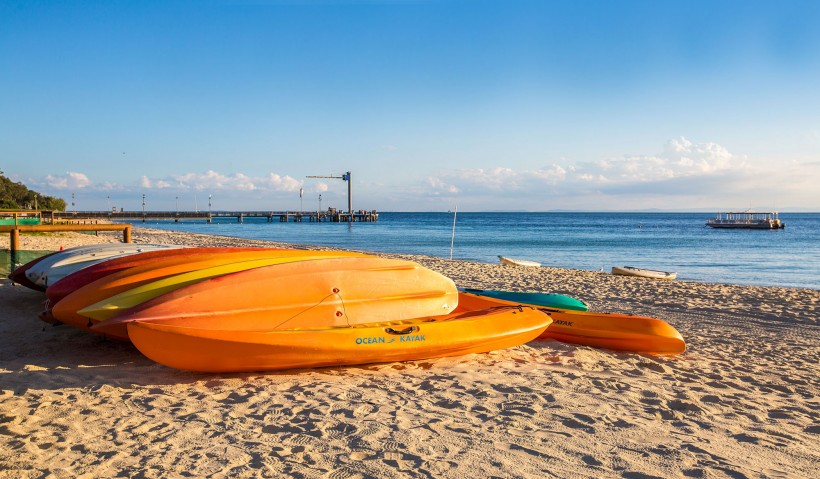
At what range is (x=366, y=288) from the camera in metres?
4.96

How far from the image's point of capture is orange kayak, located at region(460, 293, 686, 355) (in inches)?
210

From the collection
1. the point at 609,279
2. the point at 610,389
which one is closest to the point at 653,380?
the point at 610,389

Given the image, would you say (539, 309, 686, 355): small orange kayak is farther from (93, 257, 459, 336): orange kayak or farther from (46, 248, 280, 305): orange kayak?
(46, 248, 280, 305): orange kayak

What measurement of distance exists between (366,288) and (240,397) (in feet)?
5.18

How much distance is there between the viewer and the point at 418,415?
3383mm

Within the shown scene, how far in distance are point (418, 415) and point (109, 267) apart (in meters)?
3.67

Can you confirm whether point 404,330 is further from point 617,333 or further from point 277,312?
point 617,333

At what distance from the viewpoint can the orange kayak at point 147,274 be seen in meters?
4.52

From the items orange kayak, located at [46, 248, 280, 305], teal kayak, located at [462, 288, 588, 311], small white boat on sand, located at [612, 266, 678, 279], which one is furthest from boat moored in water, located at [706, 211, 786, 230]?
orange kayak, located at [46, 248, 280, 305]

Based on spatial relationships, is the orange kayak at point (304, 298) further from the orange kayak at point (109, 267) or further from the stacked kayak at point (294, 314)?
the orange kayak at point (109, 267)

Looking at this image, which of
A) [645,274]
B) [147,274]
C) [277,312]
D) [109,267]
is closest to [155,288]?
[147,274]

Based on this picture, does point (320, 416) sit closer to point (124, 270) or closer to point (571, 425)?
point (571, 425)

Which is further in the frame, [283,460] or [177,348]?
[177,348]

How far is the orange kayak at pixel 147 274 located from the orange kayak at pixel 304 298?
43cm
